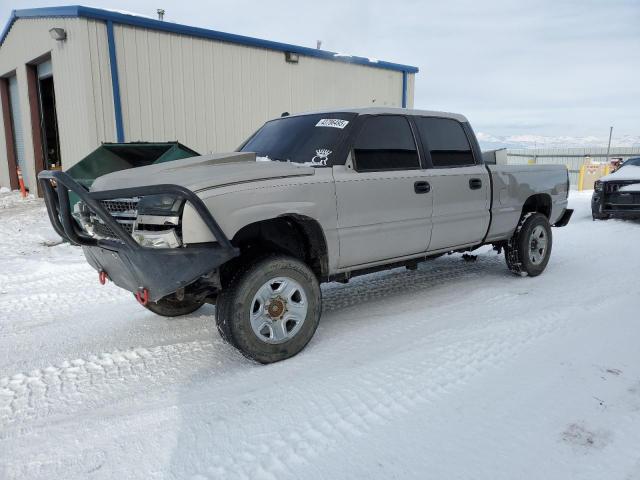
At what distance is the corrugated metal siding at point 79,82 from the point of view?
390 inches

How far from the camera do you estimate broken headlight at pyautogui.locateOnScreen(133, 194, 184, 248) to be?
288 cm

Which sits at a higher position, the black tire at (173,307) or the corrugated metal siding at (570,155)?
the corrugated metal siding at (570,155)

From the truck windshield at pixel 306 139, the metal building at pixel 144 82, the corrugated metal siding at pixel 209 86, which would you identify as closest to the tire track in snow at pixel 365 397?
the truck windshield at pixel 306 139

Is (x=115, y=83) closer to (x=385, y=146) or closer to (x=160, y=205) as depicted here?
(x=385, y=146)

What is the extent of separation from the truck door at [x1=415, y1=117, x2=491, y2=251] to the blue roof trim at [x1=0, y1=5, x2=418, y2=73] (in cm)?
842

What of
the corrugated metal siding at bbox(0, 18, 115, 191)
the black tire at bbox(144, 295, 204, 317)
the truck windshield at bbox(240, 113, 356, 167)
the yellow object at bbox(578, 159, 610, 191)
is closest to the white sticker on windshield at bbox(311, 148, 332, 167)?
the truck windshield at bbox(240, 113, 356, 167)

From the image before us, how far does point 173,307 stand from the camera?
13.9 feet

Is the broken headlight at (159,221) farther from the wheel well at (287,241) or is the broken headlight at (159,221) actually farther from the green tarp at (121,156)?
the green tarp at (121,156)

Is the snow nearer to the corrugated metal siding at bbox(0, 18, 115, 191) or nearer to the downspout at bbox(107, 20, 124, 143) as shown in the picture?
the downspout at bbox(107, 20, 124, 143)

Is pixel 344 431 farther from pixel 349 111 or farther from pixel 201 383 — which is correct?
pixel 349 111

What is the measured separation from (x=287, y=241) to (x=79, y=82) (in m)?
8.86

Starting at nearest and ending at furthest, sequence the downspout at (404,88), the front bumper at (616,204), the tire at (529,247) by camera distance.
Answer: the tire at (529,247) → the front bumper at (616,204) → the downspout at (404,88)

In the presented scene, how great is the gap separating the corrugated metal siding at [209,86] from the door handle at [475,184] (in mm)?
8493

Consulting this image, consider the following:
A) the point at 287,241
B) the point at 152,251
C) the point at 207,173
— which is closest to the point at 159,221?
the point at 152,251
